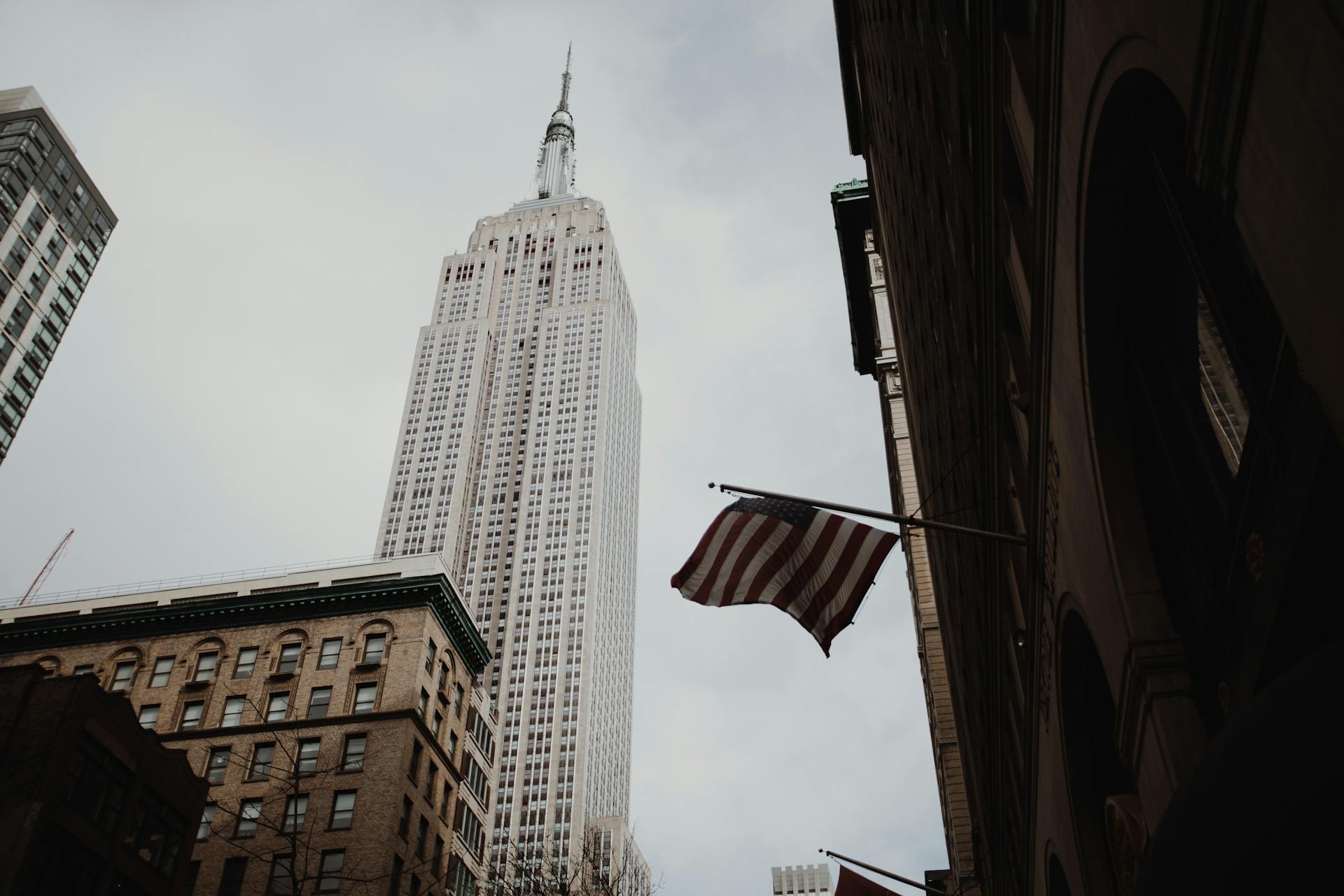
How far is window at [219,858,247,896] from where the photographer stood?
4741 cm

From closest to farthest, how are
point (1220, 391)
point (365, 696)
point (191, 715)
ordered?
point (1220, 391), point (365, 696), point (191, 715)

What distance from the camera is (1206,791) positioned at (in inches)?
258

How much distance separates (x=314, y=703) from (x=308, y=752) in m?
2.70

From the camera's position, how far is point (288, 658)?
5575 cm

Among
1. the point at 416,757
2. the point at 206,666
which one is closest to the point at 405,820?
the point at 416,757

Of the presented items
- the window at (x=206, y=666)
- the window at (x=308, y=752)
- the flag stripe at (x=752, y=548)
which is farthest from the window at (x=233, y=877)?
the flag stripe at (x=752, y=548)

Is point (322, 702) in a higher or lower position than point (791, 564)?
higher

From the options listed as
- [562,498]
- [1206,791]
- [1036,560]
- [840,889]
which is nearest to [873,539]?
[1036,560]

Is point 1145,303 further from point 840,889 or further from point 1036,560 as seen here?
point 840,889

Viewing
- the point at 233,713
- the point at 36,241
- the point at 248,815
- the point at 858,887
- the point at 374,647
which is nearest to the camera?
the point at 858,887

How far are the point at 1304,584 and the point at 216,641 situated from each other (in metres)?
58.3

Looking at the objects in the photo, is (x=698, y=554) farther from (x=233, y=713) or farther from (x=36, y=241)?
(x=36, y=241)

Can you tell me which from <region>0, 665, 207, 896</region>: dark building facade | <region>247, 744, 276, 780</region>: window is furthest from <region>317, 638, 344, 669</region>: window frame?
<region>0, 665, 207, 896</region>: dark building facade

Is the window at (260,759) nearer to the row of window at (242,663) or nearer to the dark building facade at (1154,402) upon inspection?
the row of window at (242,663)
